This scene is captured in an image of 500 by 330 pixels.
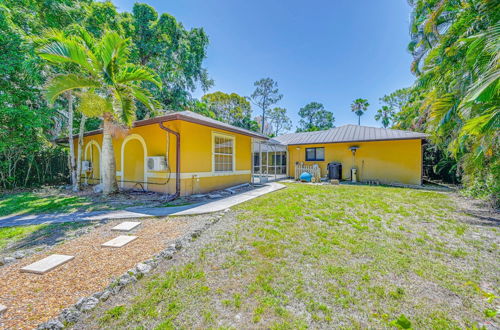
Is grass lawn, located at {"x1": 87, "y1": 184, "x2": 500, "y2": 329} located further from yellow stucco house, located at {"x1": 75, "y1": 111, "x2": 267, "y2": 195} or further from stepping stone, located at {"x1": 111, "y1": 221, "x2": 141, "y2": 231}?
yellow stucco house, located at {"x1": 75, "y1": 111, "x2": 267, "y2": 195}

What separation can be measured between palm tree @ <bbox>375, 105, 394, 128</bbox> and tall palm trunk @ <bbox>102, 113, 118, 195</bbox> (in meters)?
31.9

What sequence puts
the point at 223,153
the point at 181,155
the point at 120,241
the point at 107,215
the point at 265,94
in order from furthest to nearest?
the point at 265,94, the point at 223,153, the point at 181,155, the point at 107,215, the point at 120,241

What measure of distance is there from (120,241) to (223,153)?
611 centimetres

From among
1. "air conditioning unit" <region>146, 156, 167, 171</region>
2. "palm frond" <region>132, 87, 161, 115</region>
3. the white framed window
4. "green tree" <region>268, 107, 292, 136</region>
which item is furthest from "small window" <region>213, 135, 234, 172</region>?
"green tree" <region>268, 107, 292, 136</region>

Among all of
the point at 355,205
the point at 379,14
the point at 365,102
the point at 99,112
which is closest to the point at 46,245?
the point at 99,112

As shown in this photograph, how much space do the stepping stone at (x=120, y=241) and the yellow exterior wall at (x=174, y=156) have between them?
374 cm

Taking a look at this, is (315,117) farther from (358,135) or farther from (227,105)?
(358,135)

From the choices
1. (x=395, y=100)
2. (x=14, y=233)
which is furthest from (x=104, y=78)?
(x=395, y=100)

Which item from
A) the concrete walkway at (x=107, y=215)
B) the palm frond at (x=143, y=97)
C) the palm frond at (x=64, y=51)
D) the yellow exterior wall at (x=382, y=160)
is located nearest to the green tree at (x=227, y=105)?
the yellow exterior wall at (x=382, y=160)

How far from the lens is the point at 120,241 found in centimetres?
353

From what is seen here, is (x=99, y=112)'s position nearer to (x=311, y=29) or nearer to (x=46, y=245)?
(x=46, y=245)

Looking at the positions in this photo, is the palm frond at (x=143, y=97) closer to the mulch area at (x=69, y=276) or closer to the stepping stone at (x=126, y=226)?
the stepping stone at (x=126, y=226)

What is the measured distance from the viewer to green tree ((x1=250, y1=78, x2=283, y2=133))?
1280 inches

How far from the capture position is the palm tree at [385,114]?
27853 millimetres
